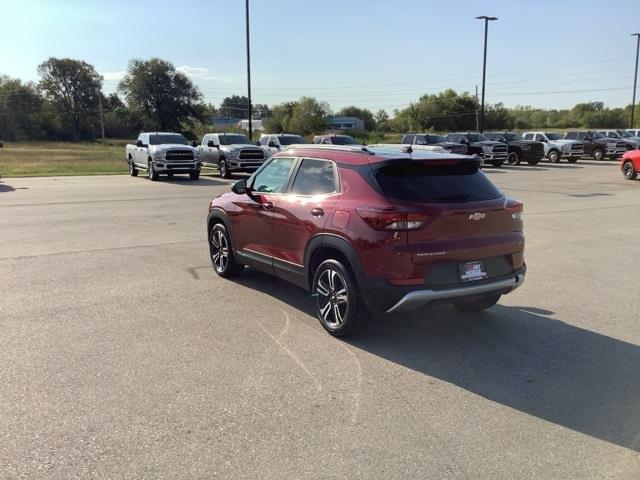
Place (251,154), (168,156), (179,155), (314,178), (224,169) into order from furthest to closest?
(224,169), (251,154), (179,155), (168,156), (314,178)

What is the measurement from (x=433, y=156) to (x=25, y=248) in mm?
7001

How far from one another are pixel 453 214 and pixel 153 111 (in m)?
102

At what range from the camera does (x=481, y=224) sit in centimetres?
497

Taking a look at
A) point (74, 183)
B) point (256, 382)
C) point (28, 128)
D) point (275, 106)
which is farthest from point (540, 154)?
point (28, 128)

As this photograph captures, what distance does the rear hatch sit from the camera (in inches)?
185

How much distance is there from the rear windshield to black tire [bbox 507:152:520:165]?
3051cm

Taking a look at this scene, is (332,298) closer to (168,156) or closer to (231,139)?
(168,156)

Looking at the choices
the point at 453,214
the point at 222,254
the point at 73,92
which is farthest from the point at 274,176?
the point at 73,92

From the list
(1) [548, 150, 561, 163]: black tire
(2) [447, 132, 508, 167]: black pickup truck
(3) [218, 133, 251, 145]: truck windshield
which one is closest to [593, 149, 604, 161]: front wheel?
(1) [548, 150, 561, 163]: black tire

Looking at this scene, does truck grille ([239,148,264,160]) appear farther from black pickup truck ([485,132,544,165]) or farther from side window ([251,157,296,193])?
side window ([251,157,296,193])

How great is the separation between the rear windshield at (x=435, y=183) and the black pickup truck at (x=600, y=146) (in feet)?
120

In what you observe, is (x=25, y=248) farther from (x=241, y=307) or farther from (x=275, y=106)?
(x=275, y=106)

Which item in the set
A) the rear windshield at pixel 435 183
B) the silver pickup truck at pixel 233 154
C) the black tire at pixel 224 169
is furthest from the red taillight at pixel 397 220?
the black tire at pixel 224 169

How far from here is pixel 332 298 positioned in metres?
5.24
